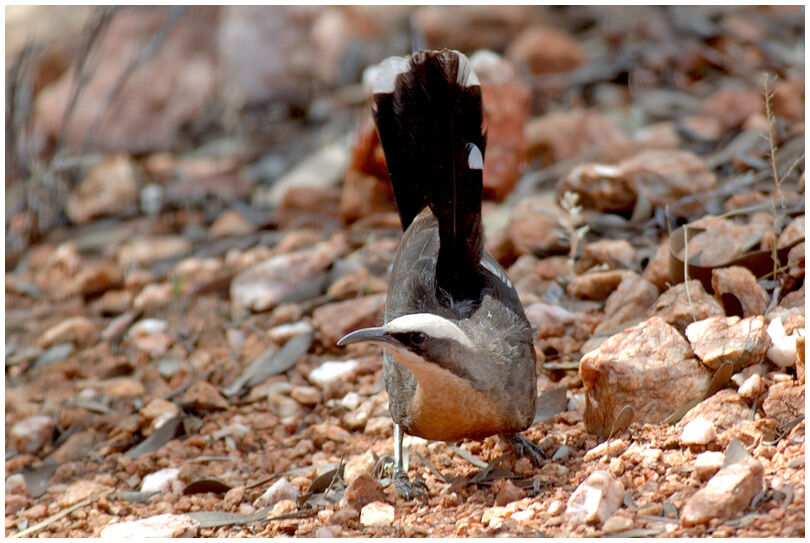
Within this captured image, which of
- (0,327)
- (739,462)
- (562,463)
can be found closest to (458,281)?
(562,463)

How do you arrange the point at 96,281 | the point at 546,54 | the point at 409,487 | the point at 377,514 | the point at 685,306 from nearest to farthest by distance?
the point at 377,514
the point at 409,487
the point at 685,306
the point at 96,281
the point at 546,54

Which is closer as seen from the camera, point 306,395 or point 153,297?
point 306,395

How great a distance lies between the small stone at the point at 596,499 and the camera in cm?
296

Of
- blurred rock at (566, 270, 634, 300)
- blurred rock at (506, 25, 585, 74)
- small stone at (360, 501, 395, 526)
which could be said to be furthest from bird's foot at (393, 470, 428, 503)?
blurred rock at (506, 25, 585, 74)

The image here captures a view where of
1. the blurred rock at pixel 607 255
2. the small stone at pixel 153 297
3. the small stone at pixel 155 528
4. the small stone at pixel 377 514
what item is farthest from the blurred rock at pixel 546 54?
the small stone at pixel 155 528

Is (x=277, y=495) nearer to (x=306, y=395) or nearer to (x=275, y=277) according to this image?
(x=306, y=395)

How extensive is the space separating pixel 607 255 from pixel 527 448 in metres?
1.70

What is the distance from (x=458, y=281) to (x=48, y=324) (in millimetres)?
3285

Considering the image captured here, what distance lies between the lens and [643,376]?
139 inches

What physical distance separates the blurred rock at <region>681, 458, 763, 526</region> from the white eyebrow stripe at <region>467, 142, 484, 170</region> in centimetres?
171

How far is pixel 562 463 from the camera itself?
361 centimetres

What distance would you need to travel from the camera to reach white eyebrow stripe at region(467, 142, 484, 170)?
12.7ft

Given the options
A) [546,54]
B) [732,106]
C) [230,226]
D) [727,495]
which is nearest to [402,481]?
[727,495]

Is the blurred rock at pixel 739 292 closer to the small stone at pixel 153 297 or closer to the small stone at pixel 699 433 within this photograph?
the small stone at pixel 699 433
